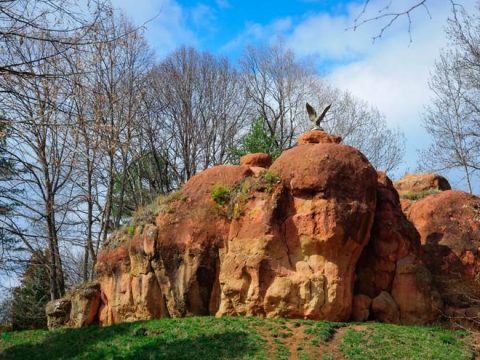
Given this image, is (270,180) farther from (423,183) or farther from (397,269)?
(423,183)

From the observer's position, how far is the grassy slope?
1234 centimetres

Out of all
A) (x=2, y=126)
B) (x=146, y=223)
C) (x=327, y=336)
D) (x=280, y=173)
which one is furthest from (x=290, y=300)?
(x=2, y=126)

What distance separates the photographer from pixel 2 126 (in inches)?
269

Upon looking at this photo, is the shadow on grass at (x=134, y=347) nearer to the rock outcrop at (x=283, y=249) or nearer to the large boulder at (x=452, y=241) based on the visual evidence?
the rock outcrop at (x=283, y=249)

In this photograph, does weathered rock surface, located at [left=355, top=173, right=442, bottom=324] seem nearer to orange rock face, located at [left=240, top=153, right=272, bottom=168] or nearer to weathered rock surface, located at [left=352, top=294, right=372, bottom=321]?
weathered rock surface, located at [left=352, top=294, right=372, bottom=321]

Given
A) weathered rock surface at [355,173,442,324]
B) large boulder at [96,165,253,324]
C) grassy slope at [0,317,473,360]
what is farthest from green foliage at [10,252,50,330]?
weathered rock surface at [355,173,442,324]

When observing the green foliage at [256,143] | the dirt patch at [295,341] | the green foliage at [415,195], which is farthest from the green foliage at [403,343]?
the green foliage at [256,143]

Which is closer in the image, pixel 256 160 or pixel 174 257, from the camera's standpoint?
pixel 174 257

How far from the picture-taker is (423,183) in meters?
24.2

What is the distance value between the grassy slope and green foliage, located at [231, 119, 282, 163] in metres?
16.8

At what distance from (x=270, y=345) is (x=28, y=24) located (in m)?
8.88

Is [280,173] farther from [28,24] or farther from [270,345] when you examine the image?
[28,24]

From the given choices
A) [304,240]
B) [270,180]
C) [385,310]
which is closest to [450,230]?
[385,310]

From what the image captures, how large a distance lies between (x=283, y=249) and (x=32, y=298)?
42.0ft
